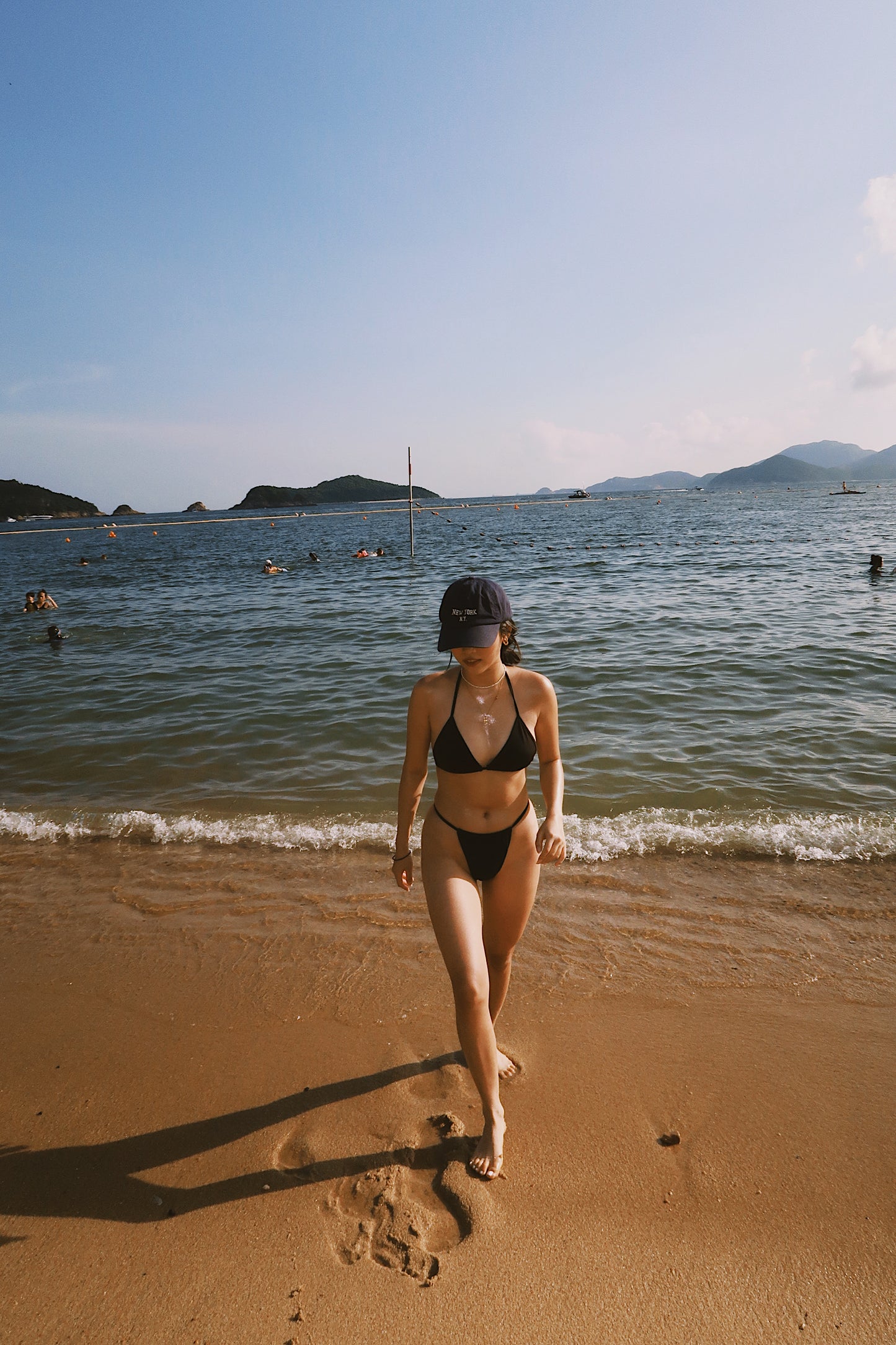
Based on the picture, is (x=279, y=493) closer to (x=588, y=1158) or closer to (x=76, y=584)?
(x=76, y=584)

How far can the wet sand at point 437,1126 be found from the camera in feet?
7.13

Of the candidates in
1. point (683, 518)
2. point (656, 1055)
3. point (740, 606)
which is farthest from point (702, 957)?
point (683, 518)

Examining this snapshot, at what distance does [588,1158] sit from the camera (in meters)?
2.66

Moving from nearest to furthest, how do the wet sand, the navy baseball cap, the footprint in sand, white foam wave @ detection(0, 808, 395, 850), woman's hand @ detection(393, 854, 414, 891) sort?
1. the wet sand
2. the footprint in sand
3. the navy baseball cap
4. woman's hand @ detection(393, 854, 414, 891)
5. white foam wave @ detection(0, 808, 395, 850)

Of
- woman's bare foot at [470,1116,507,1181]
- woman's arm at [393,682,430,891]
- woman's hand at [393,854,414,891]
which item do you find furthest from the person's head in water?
woman's bare foot at [470,1116,507,1181]

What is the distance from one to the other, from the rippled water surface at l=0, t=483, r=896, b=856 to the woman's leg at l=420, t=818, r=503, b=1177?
2.94 meters

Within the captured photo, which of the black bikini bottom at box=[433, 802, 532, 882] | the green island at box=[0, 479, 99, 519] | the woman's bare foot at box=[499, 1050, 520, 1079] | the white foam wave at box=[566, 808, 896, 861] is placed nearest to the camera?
the black bikini bottom at box=[433, 802, 532, 882]

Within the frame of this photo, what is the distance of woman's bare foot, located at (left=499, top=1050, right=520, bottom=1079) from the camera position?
3092mm

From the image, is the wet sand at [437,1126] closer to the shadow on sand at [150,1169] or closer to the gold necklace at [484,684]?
the shadow on sand at [150,1169]

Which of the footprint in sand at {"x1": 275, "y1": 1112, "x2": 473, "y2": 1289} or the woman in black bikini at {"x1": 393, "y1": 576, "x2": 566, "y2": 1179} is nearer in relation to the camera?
the footprint in sand at {"x1": 275, "y1": 1112, "x2": 473, "y2": 1289}

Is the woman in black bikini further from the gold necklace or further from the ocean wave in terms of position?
the ocean wave

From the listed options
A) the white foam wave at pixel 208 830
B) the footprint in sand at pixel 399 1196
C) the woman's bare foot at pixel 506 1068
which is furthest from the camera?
the white foam wave at pixel 208 830

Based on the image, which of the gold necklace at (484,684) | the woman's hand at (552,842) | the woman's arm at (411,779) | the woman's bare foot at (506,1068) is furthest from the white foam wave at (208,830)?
the gold necklace at (484,684)

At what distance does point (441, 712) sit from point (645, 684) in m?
7.42
